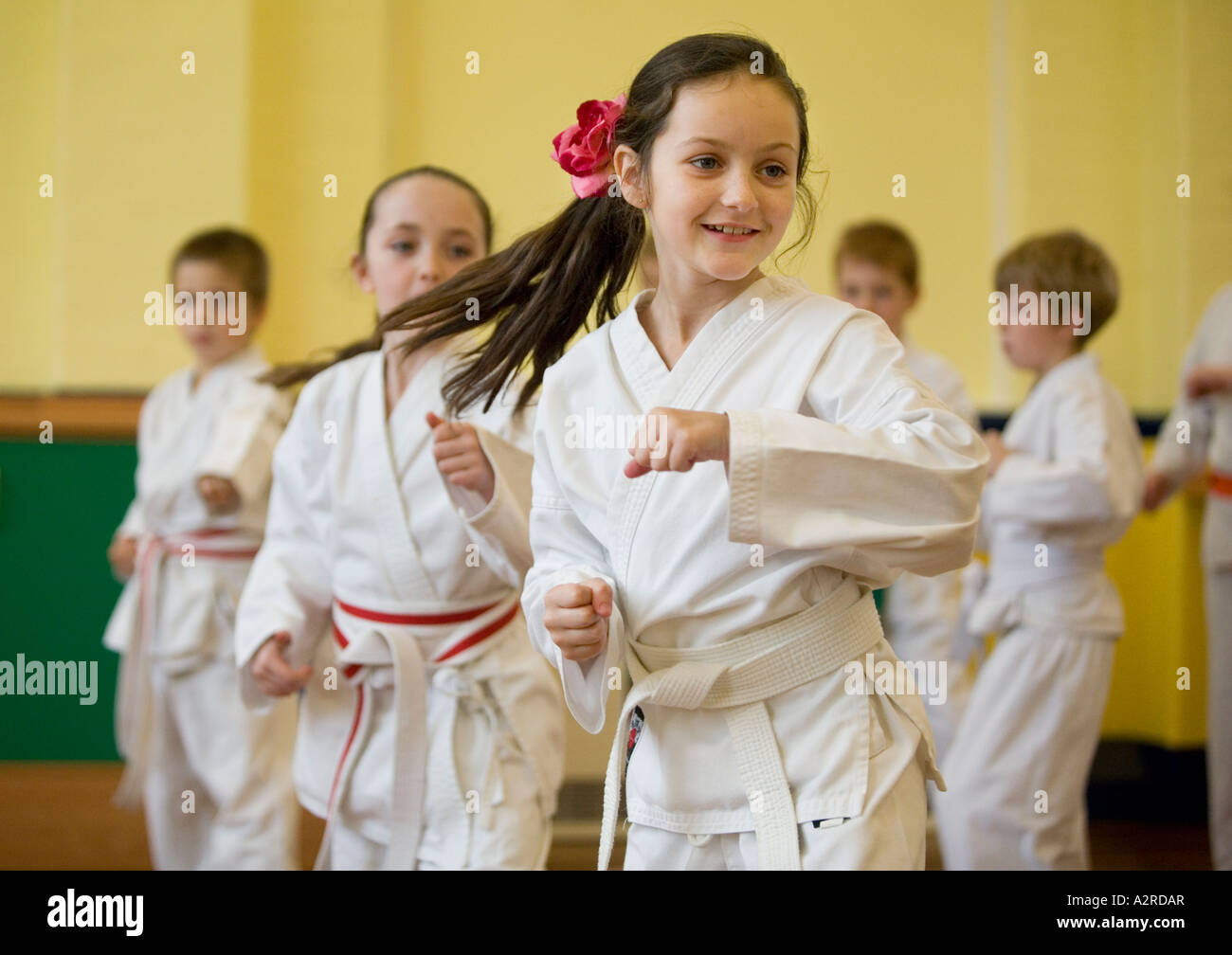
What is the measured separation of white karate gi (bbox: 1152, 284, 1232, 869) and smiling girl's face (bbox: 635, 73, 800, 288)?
1.58m

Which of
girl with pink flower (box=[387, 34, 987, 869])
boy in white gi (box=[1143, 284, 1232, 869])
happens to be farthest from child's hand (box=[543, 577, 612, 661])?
boy in white gi (box=[1143, 284, 1232, 869])

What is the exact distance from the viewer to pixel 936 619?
9.66 feet

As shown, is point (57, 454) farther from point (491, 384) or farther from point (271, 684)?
point (491, 384)

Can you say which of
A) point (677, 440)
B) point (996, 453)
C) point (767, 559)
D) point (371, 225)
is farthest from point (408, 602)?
point (996, 453)

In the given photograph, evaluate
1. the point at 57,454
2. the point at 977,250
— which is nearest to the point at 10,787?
the point at 57,454

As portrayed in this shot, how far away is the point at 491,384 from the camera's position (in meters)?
1.60

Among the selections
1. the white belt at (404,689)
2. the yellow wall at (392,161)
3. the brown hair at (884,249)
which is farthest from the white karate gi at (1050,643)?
the white belt at (404,689)

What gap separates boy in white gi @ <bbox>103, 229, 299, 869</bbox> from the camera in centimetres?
248

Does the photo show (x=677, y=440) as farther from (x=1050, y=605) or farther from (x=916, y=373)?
(x=916, y=373)

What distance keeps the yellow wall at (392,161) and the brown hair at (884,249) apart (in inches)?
5.0

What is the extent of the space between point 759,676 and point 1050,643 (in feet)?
4.39

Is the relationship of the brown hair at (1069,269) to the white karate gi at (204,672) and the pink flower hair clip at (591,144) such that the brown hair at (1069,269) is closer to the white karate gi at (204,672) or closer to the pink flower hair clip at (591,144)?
the pink flower hair clip at (591,144)

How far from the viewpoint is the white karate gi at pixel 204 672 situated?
2.48m

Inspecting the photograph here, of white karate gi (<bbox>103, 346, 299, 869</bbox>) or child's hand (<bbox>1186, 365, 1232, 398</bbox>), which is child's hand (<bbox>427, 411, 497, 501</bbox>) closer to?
white karate gi (<bbox>103, 346, 299, 869</bbox>)
